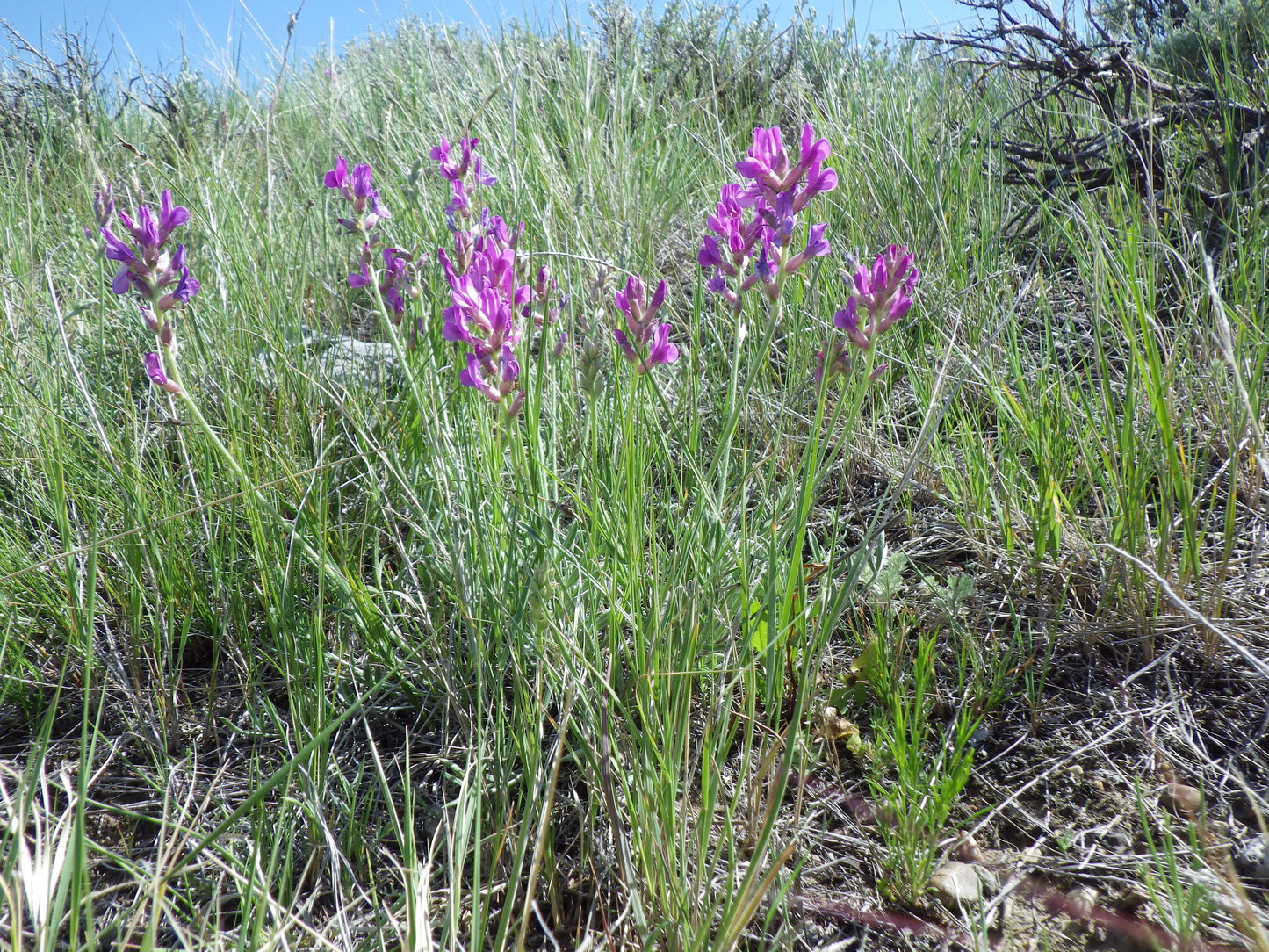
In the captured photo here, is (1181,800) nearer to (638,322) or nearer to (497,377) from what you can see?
(638,322)

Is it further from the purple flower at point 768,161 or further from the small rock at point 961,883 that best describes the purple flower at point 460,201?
the small rock at point 961,883

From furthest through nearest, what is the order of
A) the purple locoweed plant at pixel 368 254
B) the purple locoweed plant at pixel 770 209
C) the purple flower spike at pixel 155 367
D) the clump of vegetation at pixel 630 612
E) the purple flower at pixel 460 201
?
the purple flower at pixel 460 201 < the purple locoweed plant at pixel 368 254 < the purple flower spike at pixel 155 367 < the purple locoweed plant at pixel 770 209 < the clump of vegetation at pixel 630 612

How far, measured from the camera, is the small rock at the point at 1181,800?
3.91ft

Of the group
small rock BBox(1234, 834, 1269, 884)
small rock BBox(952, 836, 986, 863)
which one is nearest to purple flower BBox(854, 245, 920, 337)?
small rock BBox(952, 836, 986, 863)

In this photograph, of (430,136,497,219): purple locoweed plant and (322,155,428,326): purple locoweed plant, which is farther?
(430,136,497,219): purple locoweed plant

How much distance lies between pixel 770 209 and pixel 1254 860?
3.87ft

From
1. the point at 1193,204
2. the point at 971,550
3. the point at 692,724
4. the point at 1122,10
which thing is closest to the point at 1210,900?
the point at 692,724

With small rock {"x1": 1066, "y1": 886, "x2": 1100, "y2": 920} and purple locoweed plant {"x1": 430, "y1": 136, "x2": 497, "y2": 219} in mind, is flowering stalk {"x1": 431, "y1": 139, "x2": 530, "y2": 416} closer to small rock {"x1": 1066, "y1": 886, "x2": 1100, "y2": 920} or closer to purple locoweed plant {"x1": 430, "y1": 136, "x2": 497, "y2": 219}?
purple locoweed plant {"x1": 430, "y1": 136, "x2": 497, "y2": 219}

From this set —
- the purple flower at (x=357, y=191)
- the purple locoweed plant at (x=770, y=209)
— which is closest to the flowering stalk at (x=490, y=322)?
the purple locoweed plant at (x=770, y=209)

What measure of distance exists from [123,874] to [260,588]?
20.2 inches

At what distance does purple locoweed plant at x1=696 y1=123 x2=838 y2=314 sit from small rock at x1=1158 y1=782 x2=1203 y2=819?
1.01 metres

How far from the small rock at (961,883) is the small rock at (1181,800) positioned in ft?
1.08

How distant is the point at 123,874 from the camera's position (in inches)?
48.8

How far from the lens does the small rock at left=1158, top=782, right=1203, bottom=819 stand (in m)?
1.19
